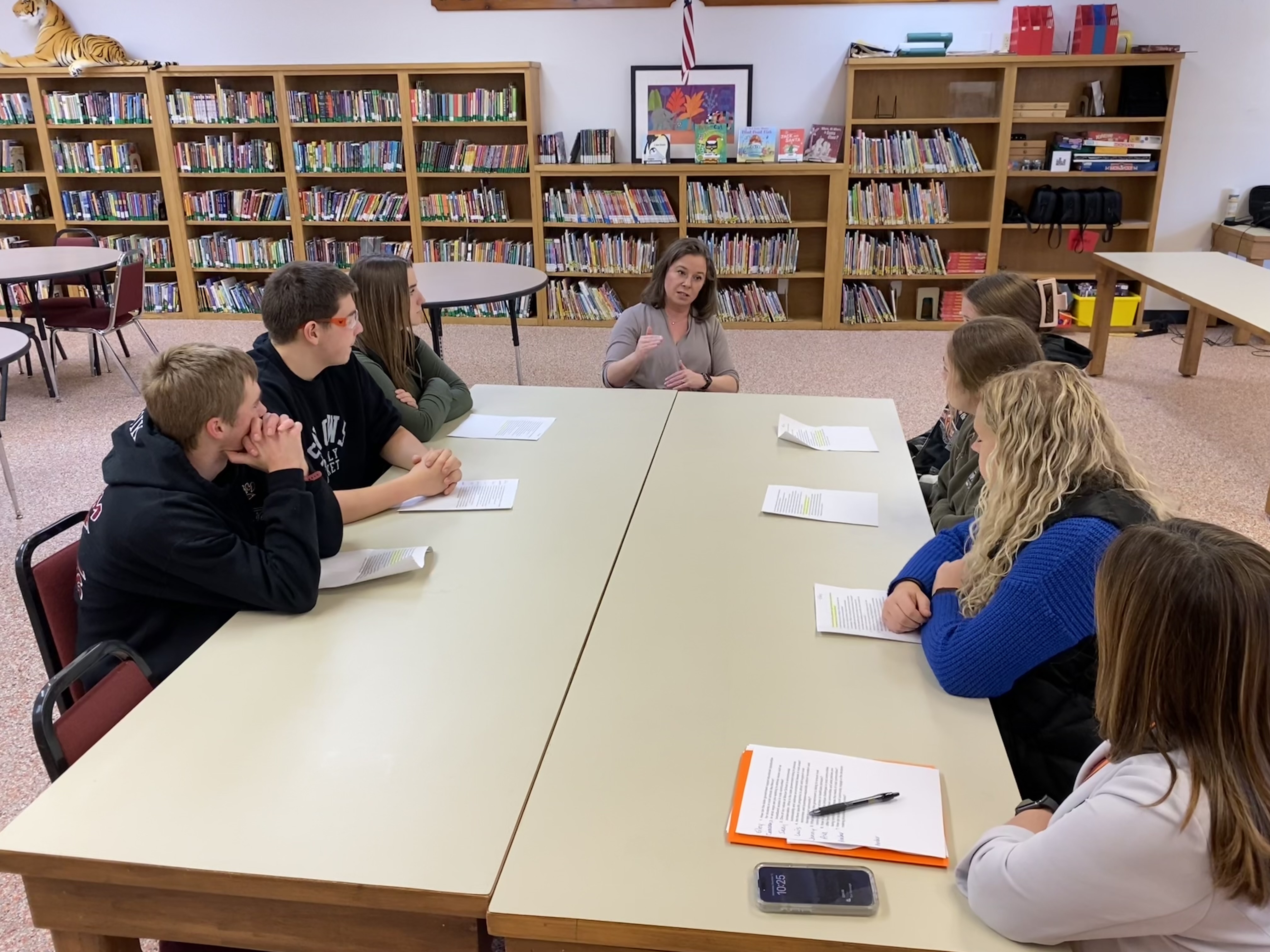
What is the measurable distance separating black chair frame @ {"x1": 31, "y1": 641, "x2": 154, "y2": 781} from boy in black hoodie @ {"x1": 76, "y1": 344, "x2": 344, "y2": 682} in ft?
0.59

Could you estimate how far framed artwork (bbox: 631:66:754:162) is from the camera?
21.0 ft

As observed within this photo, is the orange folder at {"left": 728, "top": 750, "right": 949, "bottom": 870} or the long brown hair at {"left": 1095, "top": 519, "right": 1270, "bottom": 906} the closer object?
the long brown hair at {"left": 1095, "top": 519, "right": 1270, "bottom": 906}

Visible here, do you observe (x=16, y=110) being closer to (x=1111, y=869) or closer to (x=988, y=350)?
(x=988, y=350)

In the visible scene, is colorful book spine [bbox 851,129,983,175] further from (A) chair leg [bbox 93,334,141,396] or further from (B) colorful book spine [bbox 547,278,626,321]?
(A) chair leg [bbox 93,334,141,396]

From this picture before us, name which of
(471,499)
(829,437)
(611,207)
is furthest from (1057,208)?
(471,499)

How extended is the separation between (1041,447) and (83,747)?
1.53 meters

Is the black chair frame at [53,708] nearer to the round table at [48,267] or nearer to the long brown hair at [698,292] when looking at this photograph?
the long brown hair at [698,292]

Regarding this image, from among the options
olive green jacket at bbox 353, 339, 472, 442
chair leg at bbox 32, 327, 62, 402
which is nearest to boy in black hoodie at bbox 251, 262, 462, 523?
olive green jacket at bbox 353, 339, 472, 442

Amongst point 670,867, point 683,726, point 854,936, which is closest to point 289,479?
point 683,726

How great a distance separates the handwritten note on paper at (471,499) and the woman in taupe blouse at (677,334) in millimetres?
1247

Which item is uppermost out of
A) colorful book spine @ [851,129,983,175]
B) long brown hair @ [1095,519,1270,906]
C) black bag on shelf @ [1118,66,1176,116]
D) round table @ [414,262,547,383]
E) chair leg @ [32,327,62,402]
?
black bag on shelf @ [1118,66,1176,116]

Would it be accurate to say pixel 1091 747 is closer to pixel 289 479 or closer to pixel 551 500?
pixel 551 500

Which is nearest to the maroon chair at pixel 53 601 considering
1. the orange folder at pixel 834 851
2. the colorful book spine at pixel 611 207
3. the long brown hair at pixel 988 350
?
the orange folder at pixel 834 851

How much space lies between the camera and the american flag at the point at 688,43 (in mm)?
6227
